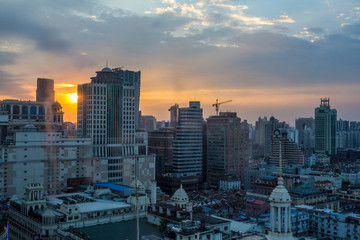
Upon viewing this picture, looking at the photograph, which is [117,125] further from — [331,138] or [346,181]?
[331,138]

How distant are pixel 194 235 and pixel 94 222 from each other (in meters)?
8.54

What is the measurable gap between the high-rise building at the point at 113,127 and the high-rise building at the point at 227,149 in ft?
58.1

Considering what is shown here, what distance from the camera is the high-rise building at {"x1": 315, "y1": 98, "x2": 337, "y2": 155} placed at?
372ft

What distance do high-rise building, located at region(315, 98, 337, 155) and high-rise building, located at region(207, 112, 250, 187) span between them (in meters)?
54.0

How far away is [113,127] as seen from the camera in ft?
175

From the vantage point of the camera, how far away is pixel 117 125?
53.8 metres

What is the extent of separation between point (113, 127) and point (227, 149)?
78.0 ft

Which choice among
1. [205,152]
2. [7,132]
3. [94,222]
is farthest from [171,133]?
[94,222]

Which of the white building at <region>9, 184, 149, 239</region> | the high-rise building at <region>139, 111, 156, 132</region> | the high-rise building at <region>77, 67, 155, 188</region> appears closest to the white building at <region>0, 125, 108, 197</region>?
the high-rise building at <region>77, 67, 155, 188</region>

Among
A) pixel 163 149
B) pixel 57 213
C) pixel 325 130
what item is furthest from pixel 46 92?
pixel 325 130

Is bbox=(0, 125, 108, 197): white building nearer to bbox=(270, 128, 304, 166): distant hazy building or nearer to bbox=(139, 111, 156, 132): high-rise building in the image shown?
bbox=(270, 128, 304, 166): distant hazy building

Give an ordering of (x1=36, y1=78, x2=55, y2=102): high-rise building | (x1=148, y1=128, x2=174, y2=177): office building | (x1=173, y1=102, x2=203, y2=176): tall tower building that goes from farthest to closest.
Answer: (x1=148, y1=128, x2=174, y2=177): office building < (x1=173, y1=102, x2=203, y2=176): tall tower building < (x1=36, y1=78, x2=55, y2=102): high-rise building

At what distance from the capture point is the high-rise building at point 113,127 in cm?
5175

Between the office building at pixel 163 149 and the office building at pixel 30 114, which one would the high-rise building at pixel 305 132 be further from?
the office building at pixel 30 114
